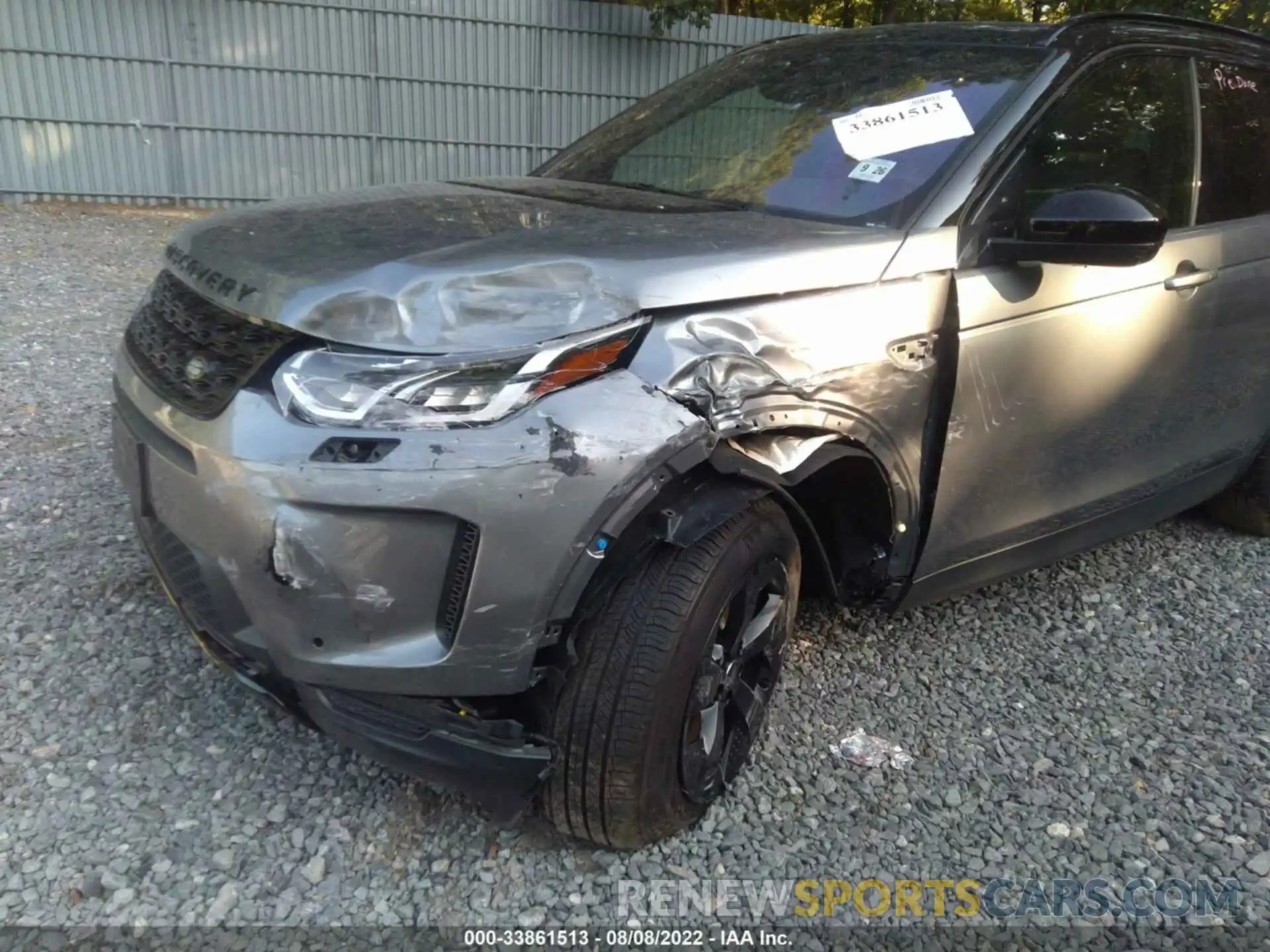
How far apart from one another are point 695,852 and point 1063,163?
2.06 metres

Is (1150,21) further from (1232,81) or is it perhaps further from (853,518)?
(853,518)

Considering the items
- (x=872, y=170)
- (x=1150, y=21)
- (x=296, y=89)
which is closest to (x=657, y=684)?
(x=872, y=170)

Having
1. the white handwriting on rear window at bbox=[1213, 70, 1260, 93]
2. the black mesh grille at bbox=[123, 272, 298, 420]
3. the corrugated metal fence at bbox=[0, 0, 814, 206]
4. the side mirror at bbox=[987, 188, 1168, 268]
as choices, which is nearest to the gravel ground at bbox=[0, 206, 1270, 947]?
the black mesh grille at bbox=[123, 272, 298, 420]

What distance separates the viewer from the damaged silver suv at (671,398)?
179 cm

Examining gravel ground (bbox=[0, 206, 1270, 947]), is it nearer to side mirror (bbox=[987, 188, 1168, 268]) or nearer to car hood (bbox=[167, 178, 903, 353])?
car hood (bbox=[167, 178, 903, 353])

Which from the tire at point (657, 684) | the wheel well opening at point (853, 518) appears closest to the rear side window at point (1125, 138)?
the wheel well opening at point (853, 518)

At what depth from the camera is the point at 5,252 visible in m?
Answer: 7.76

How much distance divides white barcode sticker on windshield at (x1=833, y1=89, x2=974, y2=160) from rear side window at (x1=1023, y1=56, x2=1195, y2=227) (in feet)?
0.73

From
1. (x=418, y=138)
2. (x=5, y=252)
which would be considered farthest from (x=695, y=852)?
(x=418, y=138)

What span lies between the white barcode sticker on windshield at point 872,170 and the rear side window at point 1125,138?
36cm

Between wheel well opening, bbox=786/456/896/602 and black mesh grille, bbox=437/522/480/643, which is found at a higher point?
black mesh grille, bbox=437/522/480/643

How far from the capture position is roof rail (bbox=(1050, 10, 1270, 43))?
2869 mm

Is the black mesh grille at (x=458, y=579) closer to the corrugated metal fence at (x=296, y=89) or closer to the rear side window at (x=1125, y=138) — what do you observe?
the rear side window at (x=1125, y=138)

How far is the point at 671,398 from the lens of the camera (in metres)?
1.88
